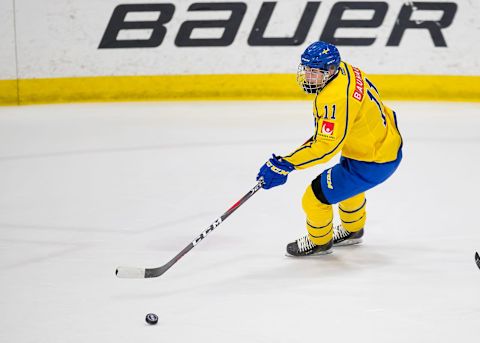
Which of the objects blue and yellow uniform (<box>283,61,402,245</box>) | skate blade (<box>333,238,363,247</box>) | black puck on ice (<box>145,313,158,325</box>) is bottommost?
black puck on ice (<box>145,313,158,325</box>)

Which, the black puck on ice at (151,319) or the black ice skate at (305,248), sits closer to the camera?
the black puck on ice at (151,319)

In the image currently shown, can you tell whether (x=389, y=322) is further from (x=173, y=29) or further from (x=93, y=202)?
(x=173, y=29)

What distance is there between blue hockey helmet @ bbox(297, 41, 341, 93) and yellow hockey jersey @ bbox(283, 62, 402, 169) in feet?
0.13

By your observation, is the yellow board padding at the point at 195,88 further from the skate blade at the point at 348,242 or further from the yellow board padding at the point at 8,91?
the skate blade at the point at 348,242

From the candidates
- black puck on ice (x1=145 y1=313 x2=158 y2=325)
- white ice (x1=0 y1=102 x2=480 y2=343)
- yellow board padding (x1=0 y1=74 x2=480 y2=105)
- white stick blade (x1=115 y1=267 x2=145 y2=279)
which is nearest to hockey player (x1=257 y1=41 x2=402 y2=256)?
white ice (x1=0 y1=102 x2=480 y2=343)

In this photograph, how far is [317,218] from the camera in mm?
3613

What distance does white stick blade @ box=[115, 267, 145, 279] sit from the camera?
328 cm

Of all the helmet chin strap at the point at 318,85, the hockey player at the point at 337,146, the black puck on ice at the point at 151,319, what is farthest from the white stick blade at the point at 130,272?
the helmet chin strap at the point at 318,85

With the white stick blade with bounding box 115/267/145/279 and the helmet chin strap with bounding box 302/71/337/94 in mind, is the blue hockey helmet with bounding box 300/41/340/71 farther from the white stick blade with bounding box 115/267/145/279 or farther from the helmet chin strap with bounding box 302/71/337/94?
the white stick blade with bounding box 115/267/145/279

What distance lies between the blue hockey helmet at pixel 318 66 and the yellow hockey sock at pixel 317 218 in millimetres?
511

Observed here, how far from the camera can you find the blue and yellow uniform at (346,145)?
10.9ft

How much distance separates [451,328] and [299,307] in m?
0.57

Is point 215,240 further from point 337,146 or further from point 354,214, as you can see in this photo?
point 337,146

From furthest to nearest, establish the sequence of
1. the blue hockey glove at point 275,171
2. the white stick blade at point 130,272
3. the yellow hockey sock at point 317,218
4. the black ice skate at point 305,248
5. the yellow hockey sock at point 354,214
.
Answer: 1. the yellow hockey sock at point 354,214
2. the black ice skate at point 305,248
3. the yellow hockey sock at point 317,218
4. the blue hockey glove at point 275,171
5. the white stick blade at point 130,272
